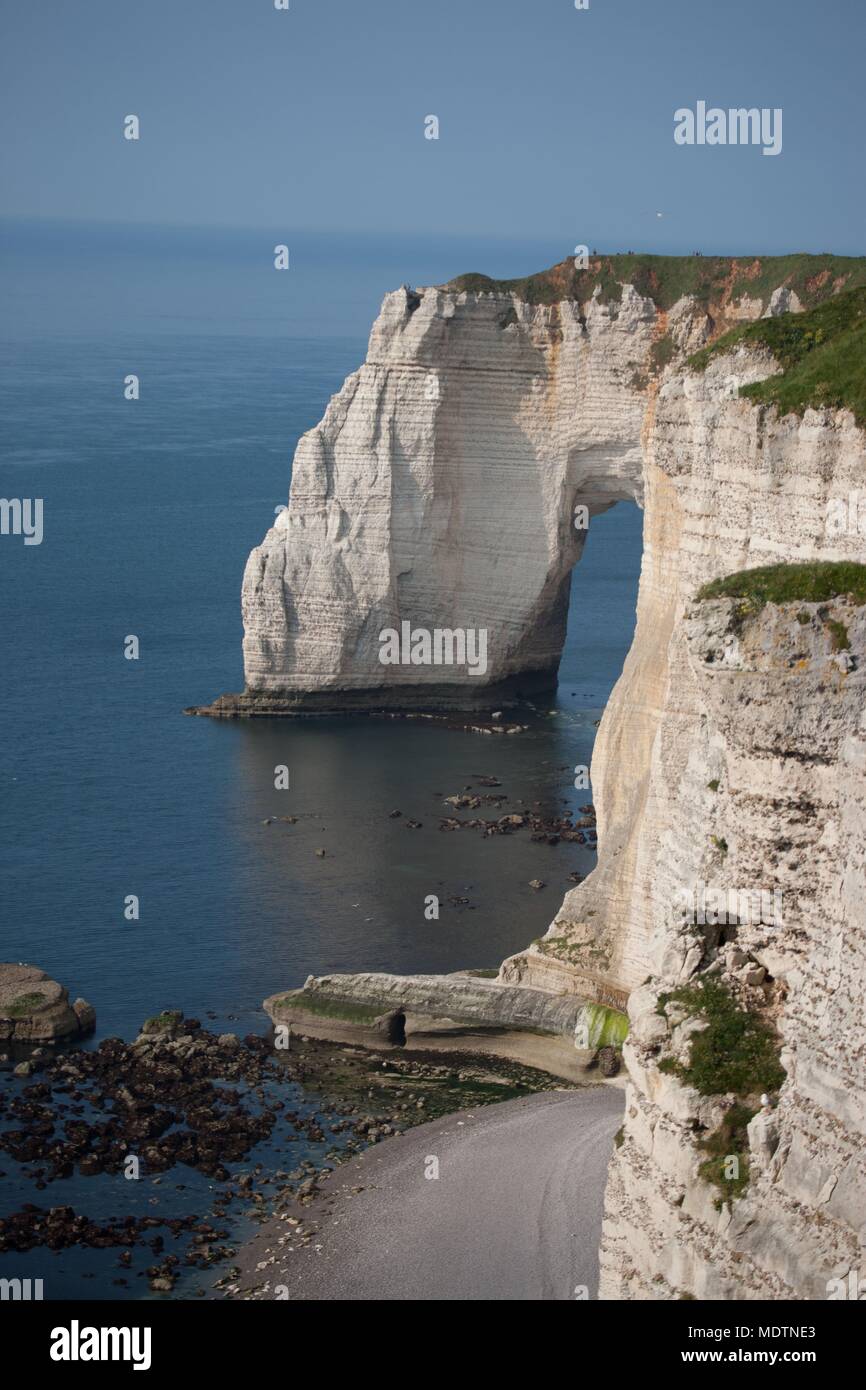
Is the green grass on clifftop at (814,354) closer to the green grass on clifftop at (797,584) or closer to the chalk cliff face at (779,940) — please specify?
the chalk cliff face at (779,940)

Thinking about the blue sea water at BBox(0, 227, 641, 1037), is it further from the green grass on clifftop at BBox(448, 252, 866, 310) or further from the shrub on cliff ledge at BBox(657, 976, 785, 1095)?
the shrub on cliff ledge at BBox(657, 976, 785, 1095)

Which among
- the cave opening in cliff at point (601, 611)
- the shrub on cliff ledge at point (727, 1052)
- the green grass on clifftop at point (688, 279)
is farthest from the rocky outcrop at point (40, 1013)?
the cave opening in cliff at point (601, 611)

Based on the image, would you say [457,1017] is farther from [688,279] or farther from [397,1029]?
[688,279]

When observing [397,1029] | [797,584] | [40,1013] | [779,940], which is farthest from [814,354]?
[40,1013]

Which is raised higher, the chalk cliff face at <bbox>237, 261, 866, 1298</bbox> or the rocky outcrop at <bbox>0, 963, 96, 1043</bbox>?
the chalk cliff face at <bbox>237, 261, 866, 1298</bbox>

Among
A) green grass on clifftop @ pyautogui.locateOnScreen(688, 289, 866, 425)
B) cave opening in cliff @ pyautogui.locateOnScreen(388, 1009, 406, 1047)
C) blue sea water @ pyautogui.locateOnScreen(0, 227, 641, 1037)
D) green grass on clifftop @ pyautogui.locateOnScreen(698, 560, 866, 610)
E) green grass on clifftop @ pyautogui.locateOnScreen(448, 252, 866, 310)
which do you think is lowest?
cave opening in cliff @ pyautogui.locateOnScreen(388, 1009, 406, 1047)

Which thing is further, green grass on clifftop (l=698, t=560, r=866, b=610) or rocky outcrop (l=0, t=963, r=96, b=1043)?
rocky outcrop (l=0, t=963, r=96, b=1043)

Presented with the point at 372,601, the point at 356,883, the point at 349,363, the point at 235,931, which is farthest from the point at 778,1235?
the point at 349,363

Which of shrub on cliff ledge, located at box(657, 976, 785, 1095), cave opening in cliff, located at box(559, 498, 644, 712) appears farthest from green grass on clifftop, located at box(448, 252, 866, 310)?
shrub on cliff ledge, located at box(657, 976, 785, 1095)
